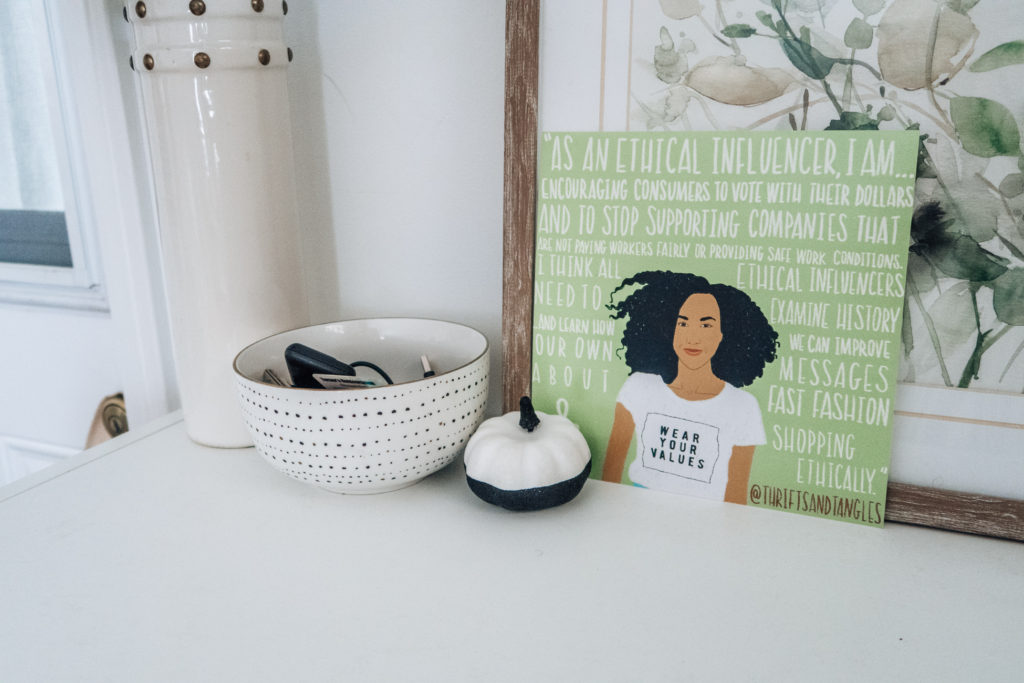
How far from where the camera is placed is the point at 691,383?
1.98 feet

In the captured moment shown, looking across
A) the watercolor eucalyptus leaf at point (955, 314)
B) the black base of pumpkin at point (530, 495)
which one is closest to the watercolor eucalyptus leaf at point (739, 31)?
the watercolor eucalyptus leaf at point (955, 314)

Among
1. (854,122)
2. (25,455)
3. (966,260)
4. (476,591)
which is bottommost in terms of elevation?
(25,455)

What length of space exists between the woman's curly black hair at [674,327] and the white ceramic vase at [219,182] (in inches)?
13.7

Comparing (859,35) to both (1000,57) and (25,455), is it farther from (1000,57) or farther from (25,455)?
(25,455)

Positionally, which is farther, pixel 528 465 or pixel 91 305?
pixel 91 305

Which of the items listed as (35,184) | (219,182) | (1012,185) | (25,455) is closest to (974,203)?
(1012,185)

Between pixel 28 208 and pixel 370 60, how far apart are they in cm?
74

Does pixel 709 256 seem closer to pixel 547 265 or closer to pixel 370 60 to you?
pixel 547 265

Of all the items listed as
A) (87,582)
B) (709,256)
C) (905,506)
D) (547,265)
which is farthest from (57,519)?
(905,506)

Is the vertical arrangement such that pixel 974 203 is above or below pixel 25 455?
above

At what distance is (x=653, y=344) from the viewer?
614 millimetres

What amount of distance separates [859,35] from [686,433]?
33 centimetres

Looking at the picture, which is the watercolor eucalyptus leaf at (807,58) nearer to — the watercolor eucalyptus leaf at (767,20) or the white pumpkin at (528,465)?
the watercolor eucalyptus leaf at (767,20)

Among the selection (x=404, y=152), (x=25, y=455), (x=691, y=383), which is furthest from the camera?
(x=25, y=455)
